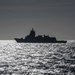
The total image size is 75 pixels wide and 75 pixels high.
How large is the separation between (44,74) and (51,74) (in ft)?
3.93

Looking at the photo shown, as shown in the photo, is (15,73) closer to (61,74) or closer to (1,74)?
(1,74)

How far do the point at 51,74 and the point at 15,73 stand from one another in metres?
6.19

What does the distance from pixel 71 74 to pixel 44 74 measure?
15.5 feet

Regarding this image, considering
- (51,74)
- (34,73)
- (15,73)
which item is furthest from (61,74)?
(15,73)

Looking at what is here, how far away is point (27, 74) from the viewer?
4206 cm

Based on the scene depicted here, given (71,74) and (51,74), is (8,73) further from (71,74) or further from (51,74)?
(71,74)

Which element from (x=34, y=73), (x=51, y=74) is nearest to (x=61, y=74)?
(x=51, y=74)

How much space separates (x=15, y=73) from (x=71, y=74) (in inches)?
380

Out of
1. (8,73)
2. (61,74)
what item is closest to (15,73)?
(8,73)

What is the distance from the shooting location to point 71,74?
141ft

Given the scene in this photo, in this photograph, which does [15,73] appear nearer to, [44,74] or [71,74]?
[44,74]

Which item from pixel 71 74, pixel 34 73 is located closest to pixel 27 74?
pixel 34 73

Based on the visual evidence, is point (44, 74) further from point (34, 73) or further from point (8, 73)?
point (8, 73)

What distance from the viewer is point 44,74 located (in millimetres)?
42469
